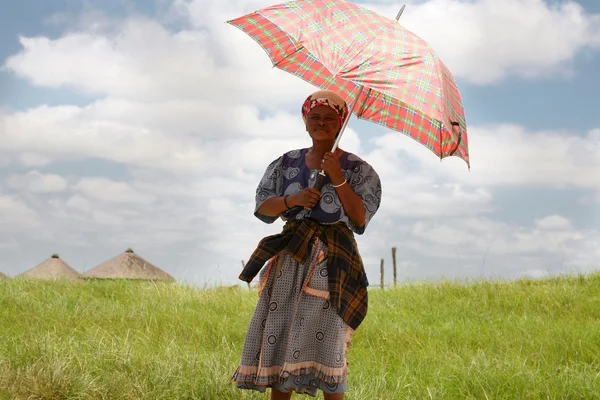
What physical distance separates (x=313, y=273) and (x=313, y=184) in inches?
20.5

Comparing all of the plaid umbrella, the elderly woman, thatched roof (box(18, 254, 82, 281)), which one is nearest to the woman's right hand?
the elderly woman

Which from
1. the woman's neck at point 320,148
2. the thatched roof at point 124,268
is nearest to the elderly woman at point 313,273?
the woman's neck at point 320,148

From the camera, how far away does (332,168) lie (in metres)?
3.70

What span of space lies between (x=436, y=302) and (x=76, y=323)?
5.26 m

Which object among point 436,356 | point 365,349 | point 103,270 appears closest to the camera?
point 436,356

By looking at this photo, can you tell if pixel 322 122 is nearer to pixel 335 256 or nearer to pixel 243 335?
pixel 335 256

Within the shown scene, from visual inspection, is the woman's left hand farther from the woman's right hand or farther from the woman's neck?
the woman's neck

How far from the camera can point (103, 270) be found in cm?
1548

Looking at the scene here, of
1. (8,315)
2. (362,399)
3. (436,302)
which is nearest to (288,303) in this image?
(362,399)

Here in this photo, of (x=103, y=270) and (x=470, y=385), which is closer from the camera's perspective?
(x=470, y=385)

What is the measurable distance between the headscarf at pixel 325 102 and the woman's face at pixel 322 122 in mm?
23

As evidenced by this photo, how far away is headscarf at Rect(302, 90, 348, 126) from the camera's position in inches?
152

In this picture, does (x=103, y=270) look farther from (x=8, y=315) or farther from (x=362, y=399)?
(x=362, y=399)

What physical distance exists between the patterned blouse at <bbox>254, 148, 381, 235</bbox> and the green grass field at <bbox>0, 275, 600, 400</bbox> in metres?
1.67
